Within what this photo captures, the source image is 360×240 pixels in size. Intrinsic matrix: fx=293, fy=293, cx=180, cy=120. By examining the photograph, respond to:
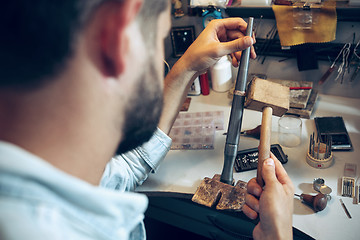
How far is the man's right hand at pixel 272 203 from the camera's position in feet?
2.55

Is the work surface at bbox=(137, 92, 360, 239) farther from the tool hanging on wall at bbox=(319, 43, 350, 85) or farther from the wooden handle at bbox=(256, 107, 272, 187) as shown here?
the wooden handle at bbox=(256, 107, 272, 187)

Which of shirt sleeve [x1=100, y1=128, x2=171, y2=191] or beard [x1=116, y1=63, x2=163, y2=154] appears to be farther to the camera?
shirt sleeve [x1=100, y1=128, x2=171, y2=191]

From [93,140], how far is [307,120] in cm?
110

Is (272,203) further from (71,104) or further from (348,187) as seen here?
(71,104)

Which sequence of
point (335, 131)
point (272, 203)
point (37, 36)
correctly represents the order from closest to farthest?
point (37, 36), point (272, 203), point (335, 131)

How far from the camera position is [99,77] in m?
0.52

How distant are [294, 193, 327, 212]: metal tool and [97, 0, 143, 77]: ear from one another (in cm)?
79

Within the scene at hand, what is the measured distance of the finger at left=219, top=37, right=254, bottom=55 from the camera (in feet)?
3.13

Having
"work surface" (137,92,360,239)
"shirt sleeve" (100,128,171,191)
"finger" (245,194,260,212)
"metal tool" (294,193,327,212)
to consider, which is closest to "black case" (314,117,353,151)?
"work surface" (137,92,360,239)

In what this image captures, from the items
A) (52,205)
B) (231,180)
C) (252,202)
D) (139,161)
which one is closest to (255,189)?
(252,202)

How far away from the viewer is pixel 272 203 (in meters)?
0.79

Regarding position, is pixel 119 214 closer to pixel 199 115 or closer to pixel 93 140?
pixel 93 140

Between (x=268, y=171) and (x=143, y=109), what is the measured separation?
44cm

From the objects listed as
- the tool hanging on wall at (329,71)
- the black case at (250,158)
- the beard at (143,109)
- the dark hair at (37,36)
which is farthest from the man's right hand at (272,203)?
the tool hanging on wall at (329,71)
